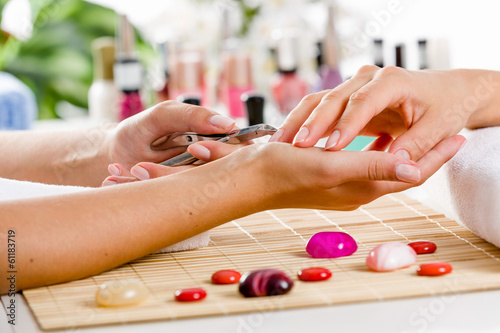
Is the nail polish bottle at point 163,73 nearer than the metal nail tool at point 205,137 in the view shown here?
No

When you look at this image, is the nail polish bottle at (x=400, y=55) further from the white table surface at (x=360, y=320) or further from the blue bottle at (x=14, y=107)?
the white table surface at (x=360, y=320)

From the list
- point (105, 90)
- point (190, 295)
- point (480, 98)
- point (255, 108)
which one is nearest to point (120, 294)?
point (190, 295)

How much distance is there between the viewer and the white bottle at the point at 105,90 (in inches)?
84.2

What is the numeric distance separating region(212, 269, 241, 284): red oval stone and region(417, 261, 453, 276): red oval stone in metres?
0.18

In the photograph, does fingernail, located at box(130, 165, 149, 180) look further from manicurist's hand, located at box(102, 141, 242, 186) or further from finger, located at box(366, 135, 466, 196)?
finger, located at box(366, 135, 466, 196)

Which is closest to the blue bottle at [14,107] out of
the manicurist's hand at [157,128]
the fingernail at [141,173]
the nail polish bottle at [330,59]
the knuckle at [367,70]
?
the nail polish bottle at [330,59]

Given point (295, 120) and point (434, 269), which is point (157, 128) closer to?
point (295, 120)

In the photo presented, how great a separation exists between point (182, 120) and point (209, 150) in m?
0.09

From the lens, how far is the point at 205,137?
1.02 metres

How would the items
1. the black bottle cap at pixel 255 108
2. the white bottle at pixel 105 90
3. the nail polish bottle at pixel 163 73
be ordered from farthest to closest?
the nail polish bottle at pixel 163 73 < the white bottle at pixel 105 90 < the black bottle cap at pixel 255 108

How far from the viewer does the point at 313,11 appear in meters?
2.54

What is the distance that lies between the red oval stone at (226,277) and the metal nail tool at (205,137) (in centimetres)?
27

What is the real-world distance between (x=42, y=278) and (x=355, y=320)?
317mm

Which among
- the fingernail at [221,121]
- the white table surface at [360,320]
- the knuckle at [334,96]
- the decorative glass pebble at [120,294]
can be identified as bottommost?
the white table surface at [360,320]
